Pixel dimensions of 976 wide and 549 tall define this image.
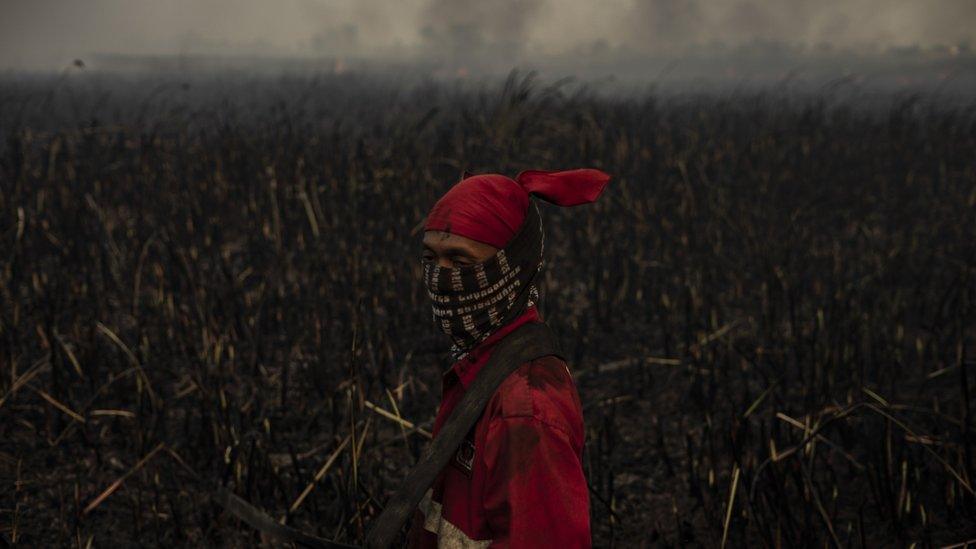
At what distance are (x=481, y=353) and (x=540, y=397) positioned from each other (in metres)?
0.22

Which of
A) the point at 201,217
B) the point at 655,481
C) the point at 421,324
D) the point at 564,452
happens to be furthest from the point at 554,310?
the point at 564,452

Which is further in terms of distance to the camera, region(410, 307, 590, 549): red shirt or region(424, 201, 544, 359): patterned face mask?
region(424, 201, 544, 359): patterned face mask

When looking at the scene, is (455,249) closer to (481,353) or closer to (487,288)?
(487,288)

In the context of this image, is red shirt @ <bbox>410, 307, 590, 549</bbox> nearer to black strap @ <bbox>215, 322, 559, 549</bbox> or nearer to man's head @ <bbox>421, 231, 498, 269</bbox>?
black strap @ <bbox>215, 322, 559, 549</bbox>

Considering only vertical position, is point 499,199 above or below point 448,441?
above

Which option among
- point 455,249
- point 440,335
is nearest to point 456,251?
point 455,249

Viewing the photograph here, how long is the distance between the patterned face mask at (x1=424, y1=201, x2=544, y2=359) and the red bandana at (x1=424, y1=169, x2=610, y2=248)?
0.03 m

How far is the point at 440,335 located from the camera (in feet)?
14.5

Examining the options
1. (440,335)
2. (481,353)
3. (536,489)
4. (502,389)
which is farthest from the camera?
(440,335)

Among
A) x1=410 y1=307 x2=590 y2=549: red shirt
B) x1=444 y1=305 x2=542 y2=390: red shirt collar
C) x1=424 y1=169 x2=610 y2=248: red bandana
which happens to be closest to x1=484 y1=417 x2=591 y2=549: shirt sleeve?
x1=410 y1=307 x2=590 y2=549: red shirt

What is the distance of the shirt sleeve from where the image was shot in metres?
1.10

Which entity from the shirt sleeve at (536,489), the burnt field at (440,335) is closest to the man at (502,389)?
the shirt sleeve at (536,489)

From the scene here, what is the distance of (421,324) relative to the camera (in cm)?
460

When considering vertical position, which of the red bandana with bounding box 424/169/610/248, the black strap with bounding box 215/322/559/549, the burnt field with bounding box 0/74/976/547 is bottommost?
the burnt field with bounding box 0/74/976/547
